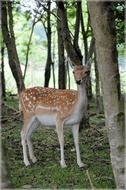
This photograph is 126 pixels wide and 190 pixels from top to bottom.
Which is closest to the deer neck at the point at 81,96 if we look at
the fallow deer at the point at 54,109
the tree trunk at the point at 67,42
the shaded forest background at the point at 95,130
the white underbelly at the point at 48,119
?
the fallow deer at the point at 54,109

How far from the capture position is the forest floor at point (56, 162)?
4.66 metres

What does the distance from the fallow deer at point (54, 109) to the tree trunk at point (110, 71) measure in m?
1.77

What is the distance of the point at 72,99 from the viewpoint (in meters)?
5.49

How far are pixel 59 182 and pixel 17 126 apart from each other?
124 inches

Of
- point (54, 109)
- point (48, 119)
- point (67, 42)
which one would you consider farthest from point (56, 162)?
point (67, 42)

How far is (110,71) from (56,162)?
2.34 m

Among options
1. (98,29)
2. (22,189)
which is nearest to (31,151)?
(22,189)

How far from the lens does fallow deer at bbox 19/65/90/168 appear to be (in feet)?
17.9

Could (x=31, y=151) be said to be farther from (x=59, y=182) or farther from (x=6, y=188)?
(x=6, y=188)

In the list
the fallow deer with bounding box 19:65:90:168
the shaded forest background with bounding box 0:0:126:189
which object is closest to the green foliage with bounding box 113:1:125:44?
the shaded forest background with bounding box 0:0:126:189

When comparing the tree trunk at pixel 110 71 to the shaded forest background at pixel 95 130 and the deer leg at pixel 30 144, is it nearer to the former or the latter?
the shaded forest background at pixel 95 130

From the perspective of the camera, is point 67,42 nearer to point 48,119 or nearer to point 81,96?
point 81,96

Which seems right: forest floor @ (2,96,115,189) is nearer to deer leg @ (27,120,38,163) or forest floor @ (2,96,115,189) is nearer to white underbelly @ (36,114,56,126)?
deer leg @ (27,120,38,163)

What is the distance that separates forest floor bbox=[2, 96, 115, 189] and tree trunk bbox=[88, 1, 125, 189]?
0.37 meters
